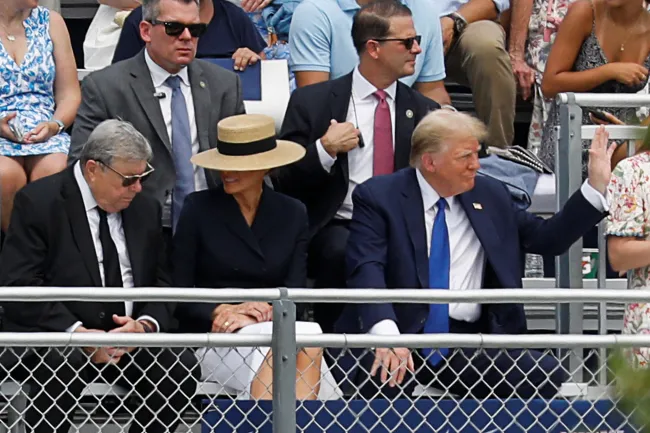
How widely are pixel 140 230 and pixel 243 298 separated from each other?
1.82 meters

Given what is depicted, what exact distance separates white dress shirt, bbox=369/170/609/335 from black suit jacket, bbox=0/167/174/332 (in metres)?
1.07

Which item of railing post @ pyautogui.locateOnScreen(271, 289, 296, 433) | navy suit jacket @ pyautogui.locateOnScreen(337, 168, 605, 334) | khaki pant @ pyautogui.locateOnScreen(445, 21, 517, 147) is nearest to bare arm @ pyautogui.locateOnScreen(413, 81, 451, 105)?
khaki pant @ pyautogui.locateOnScreen(445, 21, 517, 147)

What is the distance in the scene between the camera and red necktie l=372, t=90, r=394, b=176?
215 inches

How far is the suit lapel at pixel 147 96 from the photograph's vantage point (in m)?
5.33

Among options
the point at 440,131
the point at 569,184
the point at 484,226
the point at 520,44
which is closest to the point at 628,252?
the point at 569,184

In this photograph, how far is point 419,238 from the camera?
464 centimetres

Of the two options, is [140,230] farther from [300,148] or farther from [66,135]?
[66,135]

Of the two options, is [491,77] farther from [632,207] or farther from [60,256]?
[60,256]

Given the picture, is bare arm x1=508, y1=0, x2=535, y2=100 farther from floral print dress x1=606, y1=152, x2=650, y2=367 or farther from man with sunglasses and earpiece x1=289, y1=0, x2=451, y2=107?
floral print dress x1=606, y1=152, x2=650, y2=367

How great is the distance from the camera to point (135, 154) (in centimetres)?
464

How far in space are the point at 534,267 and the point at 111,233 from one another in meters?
2.10

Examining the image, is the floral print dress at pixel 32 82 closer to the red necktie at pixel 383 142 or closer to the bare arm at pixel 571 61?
the red necktie at pixel 383 142

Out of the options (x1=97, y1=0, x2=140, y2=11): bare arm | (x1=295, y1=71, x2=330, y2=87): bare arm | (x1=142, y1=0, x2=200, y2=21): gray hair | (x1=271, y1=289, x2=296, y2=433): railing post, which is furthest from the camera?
(x1=97, y1=0, x2=140, y2=11): bare arm

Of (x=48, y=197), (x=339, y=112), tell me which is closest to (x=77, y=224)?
A: (x=48, y=197)
